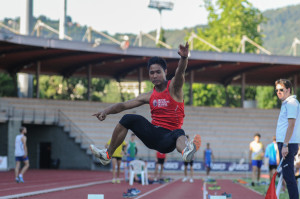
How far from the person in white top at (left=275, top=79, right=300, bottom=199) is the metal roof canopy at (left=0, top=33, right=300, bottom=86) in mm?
23622

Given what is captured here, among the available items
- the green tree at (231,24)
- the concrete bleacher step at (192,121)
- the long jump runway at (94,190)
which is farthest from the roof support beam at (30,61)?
the green tree at (231,24)

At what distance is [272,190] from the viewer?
8.55 m

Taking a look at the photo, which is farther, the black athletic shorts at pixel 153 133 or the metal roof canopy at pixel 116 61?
the metal roof canopy at pixel 116 61

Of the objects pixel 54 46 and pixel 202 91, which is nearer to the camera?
pixel 54 46

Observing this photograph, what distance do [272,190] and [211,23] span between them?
175 ft

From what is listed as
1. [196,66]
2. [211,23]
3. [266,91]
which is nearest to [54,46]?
[196,66]

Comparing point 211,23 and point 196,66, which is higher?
point 211,23

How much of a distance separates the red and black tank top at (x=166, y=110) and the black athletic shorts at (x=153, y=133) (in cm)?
13

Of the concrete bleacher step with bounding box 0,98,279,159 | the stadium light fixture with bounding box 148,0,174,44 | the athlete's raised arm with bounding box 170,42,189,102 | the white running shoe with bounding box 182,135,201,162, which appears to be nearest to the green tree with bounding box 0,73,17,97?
the stadium light fixture with bounding box 148,0,174,44

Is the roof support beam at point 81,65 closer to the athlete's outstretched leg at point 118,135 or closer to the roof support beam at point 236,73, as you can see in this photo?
the roof support beam at point 236,73

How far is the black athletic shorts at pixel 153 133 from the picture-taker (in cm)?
767

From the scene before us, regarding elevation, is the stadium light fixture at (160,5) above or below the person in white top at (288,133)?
above

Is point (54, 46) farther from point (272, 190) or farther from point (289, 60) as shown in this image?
point (272, 190)

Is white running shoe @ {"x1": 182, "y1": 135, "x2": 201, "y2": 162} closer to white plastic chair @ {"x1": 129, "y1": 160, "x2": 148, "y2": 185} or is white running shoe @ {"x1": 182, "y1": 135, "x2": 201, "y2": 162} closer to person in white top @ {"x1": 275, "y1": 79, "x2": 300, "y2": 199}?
person in white top @ {"x1": 275, "y1": 79, "x2": 300, "y2": 199}
